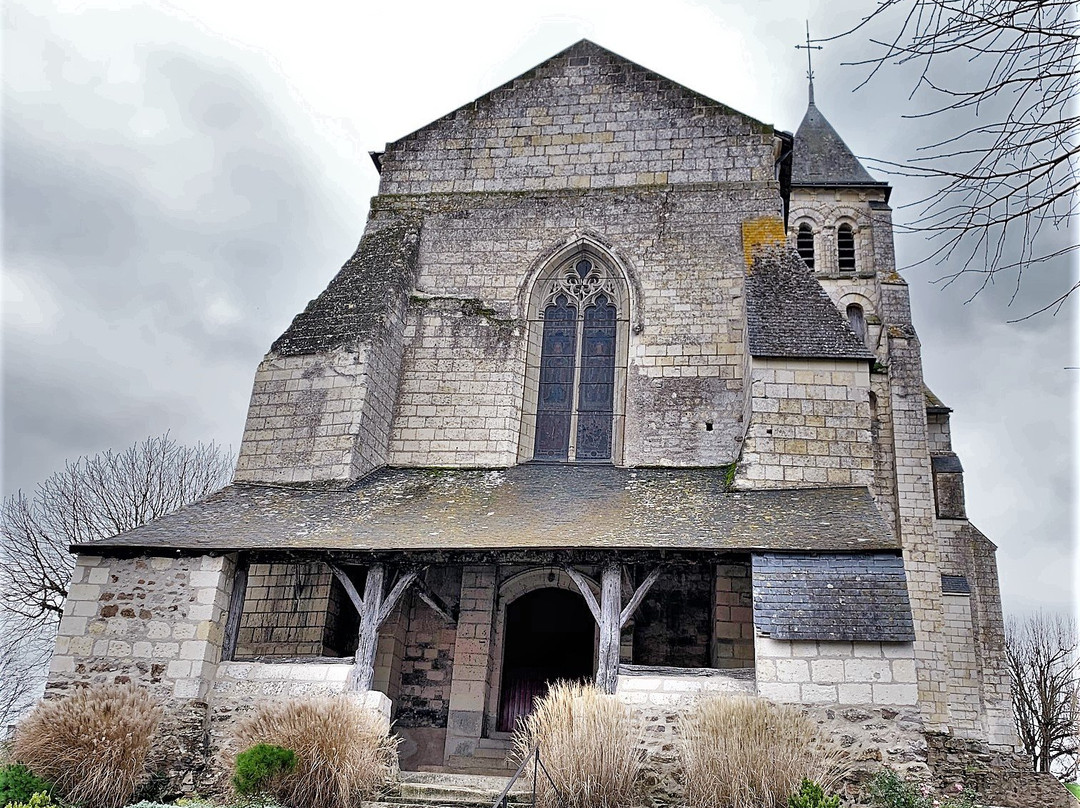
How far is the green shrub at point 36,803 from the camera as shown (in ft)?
25.5

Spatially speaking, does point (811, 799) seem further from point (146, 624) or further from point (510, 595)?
point (146, 624)

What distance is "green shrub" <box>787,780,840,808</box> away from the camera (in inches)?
280

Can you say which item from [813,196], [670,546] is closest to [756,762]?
[670,546]

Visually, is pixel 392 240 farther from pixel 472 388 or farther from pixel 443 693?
pixel 443 693

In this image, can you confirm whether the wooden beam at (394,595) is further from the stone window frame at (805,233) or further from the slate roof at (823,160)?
the slate roof at (823,160)

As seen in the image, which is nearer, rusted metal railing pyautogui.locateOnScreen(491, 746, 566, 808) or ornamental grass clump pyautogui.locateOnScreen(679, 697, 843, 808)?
ornamental grass clump pyautogui.locateOnScreen(679, 697, 843, 808)

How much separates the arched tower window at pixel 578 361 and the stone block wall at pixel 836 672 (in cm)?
465

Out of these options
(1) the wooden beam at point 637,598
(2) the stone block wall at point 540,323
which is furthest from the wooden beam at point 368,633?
(2) the stone block wall at point 540,323

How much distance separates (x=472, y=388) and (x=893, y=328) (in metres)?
13.9

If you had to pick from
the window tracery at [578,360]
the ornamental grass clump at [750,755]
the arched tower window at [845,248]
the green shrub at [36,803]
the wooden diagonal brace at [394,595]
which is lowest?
the green shrub at [36,803]

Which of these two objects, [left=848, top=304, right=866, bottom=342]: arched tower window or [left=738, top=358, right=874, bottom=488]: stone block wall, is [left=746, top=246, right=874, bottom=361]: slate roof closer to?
[left=738, top=358, right=874, bottom=488]: stone block wall

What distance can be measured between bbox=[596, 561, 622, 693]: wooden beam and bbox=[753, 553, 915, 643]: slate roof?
1.33 metres

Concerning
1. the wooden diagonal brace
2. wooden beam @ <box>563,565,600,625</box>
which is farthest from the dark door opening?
wooden beam @ <box>563,565,600,625</box>

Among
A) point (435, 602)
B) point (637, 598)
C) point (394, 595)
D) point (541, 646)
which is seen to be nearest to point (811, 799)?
point (637, 598)
